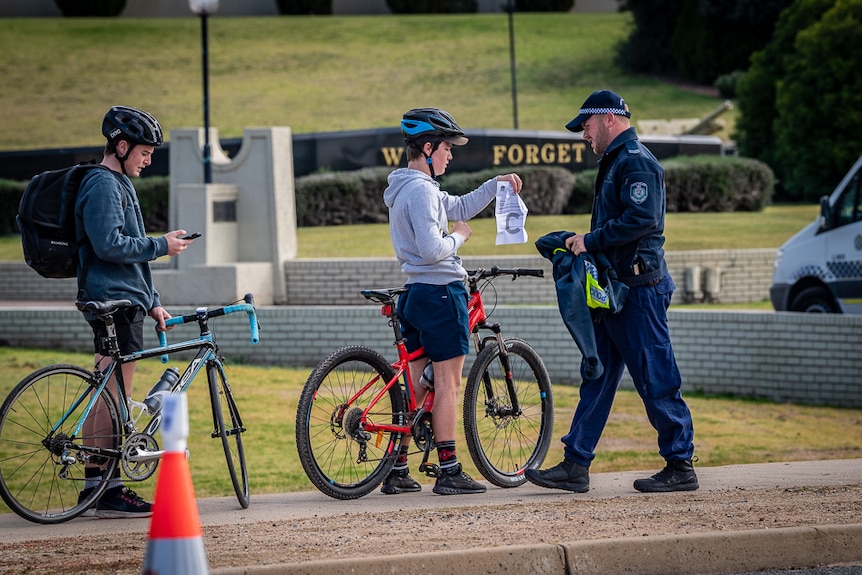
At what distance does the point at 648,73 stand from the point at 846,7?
23.1 m

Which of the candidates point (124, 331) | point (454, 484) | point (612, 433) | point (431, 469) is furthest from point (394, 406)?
point (612, 433)

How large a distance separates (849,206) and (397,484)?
8982 millimetres

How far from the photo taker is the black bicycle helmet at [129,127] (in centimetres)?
624

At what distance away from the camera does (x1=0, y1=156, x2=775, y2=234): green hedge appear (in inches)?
1002

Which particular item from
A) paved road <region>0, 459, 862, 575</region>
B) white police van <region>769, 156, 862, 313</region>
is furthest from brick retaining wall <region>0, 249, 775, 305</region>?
paved road <region>0, 459, 862, 575</region>

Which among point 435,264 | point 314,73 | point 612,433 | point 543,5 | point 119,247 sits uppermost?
point 543,5

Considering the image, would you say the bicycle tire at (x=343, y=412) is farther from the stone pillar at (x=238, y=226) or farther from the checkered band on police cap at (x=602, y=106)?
the stone pillar at (x=238, y=226)

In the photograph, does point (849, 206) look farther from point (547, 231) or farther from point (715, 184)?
point (715, 184)

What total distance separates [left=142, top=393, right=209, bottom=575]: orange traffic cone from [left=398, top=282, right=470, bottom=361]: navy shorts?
279cm

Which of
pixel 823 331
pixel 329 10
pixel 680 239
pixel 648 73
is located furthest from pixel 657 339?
pixel 329 10

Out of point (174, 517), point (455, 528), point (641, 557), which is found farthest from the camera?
point (455, 528)

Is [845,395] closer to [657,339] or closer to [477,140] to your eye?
[657,339]

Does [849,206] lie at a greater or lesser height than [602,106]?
lesser

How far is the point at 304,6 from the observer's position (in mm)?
67500
